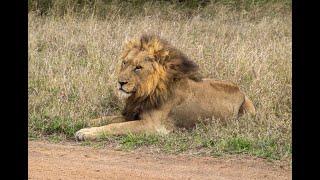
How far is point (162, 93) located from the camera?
A: 679 cm

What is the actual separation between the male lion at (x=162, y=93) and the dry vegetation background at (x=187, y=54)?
19cm

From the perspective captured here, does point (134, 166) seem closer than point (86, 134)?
Yes

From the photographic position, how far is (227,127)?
6.57m

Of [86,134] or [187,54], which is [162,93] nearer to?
[86,134]

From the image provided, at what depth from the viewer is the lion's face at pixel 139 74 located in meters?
6.63

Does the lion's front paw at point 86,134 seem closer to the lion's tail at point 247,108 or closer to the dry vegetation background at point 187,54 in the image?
the dry vegetation background at point 187,54

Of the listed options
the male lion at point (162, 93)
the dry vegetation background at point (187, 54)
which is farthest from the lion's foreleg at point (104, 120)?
the dry vegetation background at point (187, 54)

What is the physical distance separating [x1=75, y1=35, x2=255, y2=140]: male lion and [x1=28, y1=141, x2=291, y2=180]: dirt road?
0.80 metres

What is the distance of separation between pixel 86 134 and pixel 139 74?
0.85 metres

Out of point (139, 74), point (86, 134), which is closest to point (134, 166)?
point (86, 134)

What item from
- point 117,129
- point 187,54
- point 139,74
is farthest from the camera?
point 187,54

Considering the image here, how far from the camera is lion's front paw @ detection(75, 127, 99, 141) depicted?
6.38m
